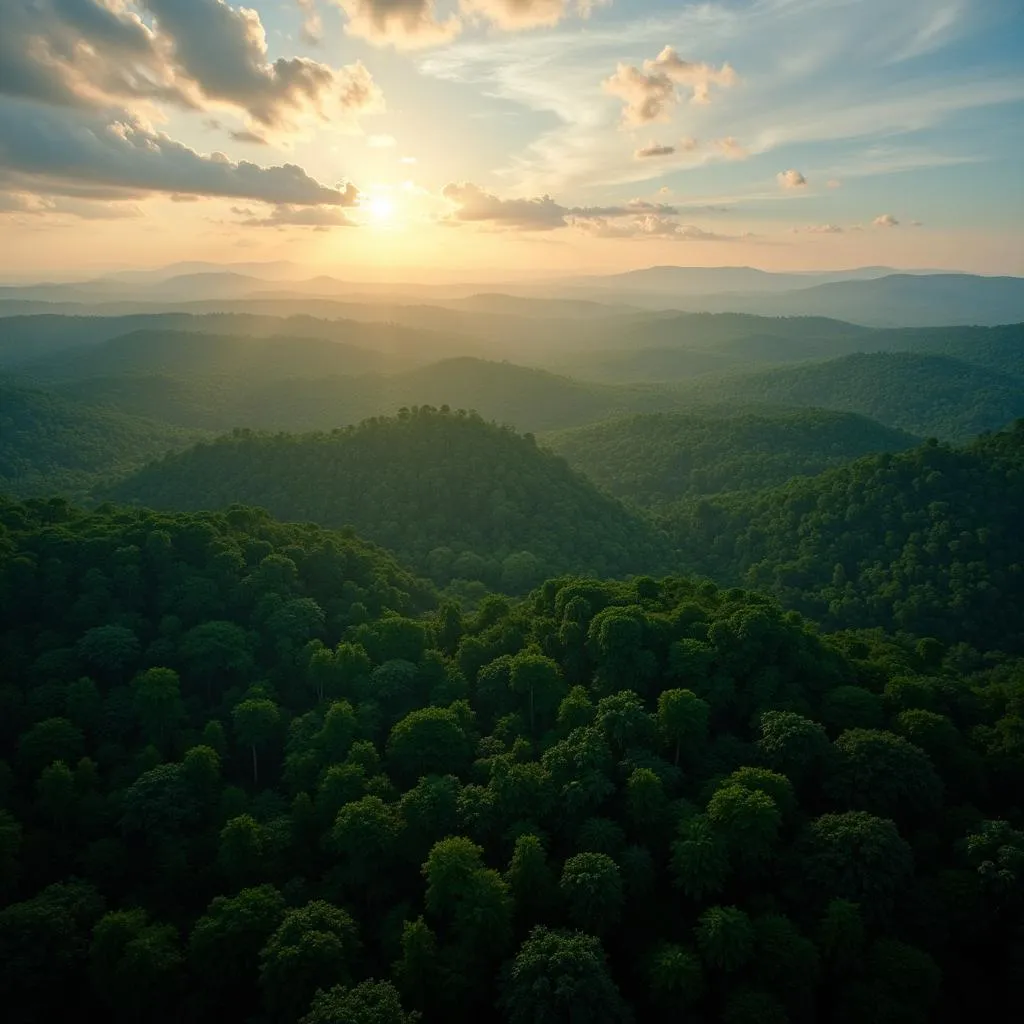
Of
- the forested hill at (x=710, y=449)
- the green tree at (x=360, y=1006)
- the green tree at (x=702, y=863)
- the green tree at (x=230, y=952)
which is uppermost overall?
the green tree at (x=702, y=863)

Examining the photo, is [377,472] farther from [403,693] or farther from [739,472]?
[739,472]

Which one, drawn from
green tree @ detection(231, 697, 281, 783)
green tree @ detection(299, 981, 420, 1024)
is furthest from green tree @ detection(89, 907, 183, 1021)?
green tree @ detection(231, 697, 281, 783)

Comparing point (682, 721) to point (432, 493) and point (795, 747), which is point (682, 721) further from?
point (432, 493)

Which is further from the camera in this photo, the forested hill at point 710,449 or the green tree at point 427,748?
the forested hill at point 710,449

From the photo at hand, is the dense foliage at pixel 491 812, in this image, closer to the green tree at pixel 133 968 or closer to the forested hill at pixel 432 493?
the green tree at pixel 133 968

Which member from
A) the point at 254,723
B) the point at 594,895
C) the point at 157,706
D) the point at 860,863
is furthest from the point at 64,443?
the point at 860,863

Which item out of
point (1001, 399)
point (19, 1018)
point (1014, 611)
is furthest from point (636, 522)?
point (1001, 399)

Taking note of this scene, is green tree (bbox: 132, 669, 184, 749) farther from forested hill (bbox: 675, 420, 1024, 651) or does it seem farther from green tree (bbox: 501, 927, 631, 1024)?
forested hill (bbox: 675, 420, 1024, 651)

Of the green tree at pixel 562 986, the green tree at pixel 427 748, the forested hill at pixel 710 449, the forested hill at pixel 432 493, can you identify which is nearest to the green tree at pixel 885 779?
the green tree at pixel 562 986
